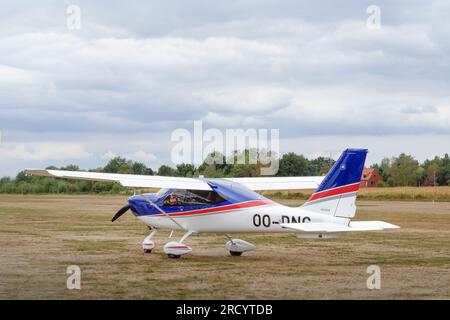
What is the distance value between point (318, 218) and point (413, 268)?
2433mm

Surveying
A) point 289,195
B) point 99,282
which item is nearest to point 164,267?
point 99,282

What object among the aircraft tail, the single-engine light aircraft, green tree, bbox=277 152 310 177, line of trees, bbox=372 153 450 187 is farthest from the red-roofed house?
the aircraft tail

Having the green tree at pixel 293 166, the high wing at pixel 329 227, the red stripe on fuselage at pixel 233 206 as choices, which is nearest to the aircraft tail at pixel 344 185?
the high wing at pixel 329 227

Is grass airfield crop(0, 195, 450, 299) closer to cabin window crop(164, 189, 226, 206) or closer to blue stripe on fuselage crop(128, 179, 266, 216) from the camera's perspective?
blue stripe on fuselage crop(128, 179, 266, 216)

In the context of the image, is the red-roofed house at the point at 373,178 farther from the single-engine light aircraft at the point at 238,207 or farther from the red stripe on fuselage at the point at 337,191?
the red stripe on fuselage at the point at 337,191

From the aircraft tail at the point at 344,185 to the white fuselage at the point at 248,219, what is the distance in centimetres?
21

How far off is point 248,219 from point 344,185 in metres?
2.33

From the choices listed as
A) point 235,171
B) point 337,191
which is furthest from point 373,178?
point 337,191

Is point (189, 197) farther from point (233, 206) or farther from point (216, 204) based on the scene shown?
point (233, 206)

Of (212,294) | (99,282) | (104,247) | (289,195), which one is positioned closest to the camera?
(212,294)
